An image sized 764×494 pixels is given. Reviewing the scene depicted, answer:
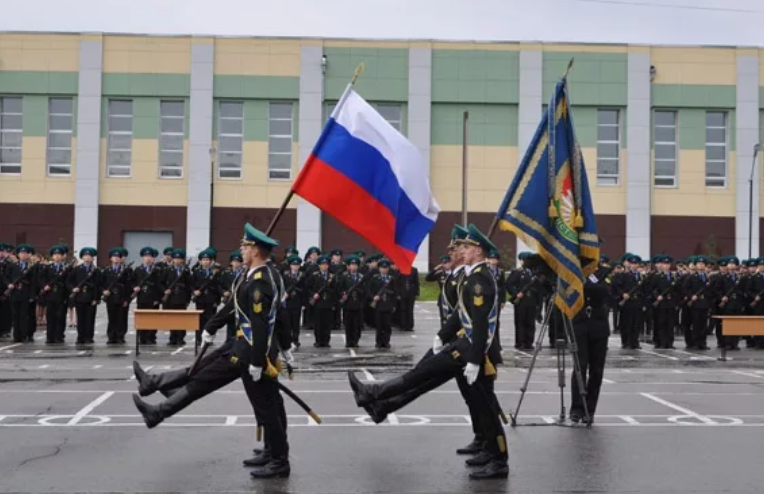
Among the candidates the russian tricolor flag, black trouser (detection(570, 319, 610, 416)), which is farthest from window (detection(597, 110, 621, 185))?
the russian tricolor flag

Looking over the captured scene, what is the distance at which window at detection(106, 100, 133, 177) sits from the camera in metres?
43.8

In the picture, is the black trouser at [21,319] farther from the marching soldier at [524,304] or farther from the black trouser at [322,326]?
the marching soldier at [524,304]

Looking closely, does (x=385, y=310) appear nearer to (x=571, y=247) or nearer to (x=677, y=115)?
(x=571, y=247)

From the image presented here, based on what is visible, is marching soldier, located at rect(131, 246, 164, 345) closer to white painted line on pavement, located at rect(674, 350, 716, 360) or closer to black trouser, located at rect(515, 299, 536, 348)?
black trouser, located at rect(515, 299, 536, 348)

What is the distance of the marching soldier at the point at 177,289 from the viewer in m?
20.3

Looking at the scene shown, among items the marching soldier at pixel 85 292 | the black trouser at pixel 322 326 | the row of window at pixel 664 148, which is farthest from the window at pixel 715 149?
the marching soldier at pixel 85 292

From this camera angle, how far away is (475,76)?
44344mm

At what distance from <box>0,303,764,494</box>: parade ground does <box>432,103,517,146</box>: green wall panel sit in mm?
29679

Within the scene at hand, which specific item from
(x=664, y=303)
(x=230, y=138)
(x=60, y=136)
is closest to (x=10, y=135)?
(x=60, y=136)

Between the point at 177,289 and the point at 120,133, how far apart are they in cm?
2523

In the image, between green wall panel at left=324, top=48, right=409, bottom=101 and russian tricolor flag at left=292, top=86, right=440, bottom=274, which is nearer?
russian tricolor flag at left=292, top=86, right=440, bottom=274

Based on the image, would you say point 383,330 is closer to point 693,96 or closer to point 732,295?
point 732,295

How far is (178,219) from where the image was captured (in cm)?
4384

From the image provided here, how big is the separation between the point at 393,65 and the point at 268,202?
8.25 metres
